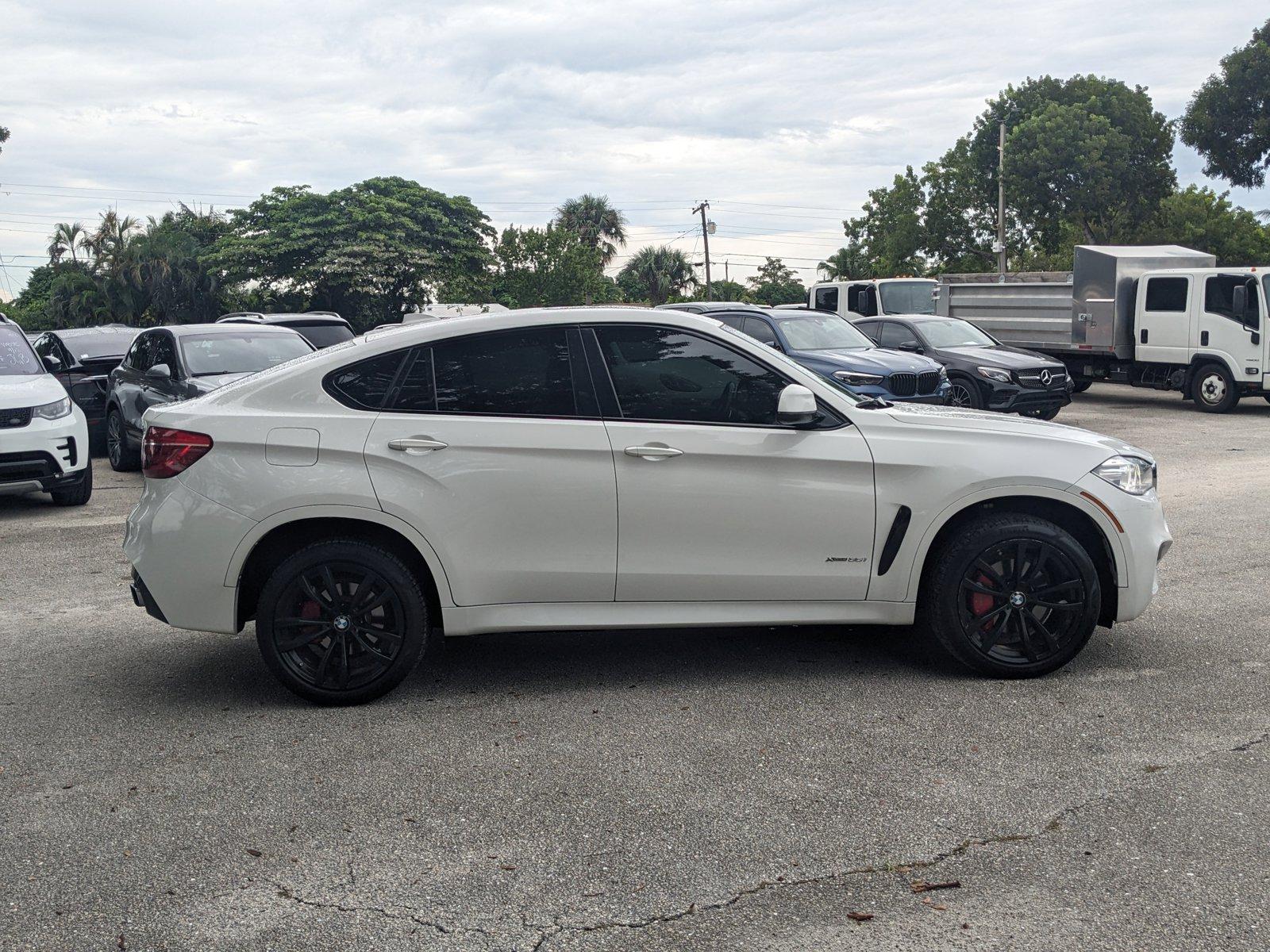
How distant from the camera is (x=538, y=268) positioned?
205 ft

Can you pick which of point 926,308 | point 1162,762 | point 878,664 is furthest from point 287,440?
point 926,308

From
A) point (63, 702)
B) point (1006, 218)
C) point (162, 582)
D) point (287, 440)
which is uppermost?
point (1006, 218)

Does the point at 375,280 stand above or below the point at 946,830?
above

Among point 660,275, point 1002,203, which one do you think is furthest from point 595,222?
point 1002,203

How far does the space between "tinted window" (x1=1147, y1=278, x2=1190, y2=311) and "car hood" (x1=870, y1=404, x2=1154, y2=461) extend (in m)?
14.7

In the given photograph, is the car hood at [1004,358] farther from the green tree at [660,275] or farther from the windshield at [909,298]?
the green tree at [660,275]

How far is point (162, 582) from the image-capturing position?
4.90 m

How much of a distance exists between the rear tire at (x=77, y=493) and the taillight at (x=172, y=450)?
626 cm

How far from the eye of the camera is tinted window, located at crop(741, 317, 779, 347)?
50.5ft

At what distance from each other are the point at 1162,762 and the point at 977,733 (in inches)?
25.2

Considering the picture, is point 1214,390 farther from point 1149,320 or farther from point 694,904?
point 694,904

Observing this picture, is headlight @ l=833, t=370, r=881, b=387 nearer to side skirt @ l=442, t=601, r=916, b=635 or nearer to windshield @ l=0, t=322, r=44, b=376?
windshield @ l=0, t=322, r=44, b=376

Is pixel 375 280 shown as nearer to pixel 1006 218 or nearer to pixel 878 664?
pixel 1006 218

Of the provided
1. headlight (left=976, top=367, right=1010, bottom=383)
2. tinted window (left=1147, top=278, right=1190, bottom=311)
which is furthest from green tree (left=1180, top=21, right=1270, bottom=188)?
headlight (left=976, top=367, right=1010, bottom=383)
